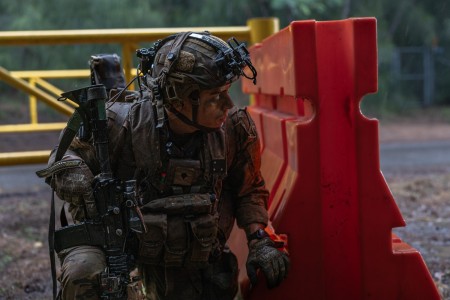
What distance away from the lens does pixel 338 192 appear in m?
2.90

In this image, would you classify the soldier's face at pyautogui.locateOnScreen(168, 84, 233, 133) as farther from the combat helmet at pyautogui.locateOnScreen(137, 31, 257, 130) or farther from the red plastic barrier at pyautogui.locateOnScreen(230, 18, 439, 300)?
the red plastic barrier at pyautogui.locateOnScreen(230, 18, 439, 300)

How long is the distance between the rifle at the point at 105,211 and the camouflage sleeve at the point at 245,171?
57cm

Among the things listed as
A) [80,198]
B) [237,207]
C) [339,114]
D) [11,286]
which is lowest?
[11,286]

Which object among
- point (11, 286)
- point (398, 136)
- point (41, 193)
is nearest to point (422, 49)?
point (398, 136)

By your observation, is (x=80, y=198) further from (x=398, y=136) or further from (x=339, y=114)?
(x=398, y=136)

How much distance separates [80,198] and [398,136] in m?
13.8

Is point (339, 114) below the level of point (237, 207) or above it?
above

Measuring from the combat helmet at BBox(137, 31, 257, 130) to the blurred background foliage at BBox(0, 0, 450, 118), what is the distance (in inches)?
571

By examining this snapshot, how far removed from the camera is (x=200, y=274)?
305cm

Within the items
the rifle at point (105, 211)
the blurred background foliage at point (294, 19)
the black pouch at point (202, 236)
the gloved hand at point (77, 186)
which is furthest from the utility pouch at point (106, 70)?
the blurred background foliage at point (294, 19)

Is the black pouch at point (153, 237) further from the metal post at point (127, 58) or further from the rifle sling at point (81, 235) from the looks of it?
the metal post at point (127, 58)

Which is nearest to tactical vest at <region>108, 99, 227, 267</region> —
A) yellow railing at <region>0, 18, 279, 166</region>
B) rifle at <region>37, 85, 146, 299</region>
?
rifle at <region>37, 85, 146, 299</region>

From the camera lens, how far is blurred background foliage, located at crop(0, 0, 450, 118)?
57.0 ft

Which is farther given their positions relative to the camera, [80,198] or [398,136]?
[398,136]
